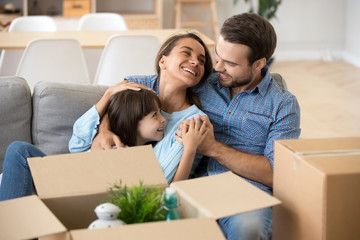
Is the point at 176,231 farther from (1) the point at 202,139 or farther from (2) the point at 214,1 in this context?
(2) the point at 214,1

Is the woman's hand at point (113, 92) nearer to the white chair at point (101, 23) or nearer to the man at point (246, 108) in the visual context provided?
the man at point (246, 108)

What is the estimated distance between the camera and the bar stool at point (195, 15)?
636 cm

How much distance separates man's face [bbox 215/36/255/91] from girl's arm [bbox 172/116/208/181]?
11.8 inches

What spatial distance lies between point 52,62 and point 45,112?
1.24 metres

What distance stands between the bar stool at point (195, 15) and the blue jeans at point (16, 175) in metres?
4.64

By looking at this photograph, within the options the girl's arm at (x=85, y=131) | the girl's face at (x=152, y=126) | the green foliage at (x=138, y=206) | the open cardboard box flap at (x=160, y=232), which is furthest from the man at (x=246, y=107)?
the open cardboard box flap at (x=160, y=232)

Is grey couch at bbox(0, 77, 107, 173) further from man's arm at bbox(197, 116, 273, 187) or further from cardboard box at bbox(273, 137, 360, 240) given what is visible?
cardboard box at bbox(273, 137, 360, 240)

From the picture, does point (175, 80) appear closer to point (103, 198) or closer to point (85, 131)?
point (85, 131)

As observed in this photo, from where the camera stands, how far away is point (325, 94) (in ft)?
17.7

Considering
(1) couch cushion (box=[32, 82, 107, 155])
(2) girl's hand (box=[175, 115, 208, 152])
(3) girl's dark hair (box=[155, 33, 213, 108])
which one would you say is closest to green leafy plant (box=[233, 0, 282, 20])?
(3) girl's dark hair (box=[155, 33, 213, 108])

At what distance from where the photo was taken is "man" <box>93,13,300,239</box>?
6.53ft

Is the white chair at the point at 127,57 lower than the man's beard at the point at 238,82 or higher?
lower

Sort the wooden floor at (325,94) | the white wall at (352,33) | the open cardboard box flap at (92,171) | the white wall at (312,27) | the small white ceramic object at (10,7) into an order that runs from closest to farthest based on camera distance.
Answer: the open cardboard box flap at (92,171), the wooden floor at (325,94), the small white ceramic object at (10,7), the white wall at (352,33), the white wall at (312,27)

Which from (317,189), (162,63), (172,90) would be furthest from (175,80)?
(317,189)
